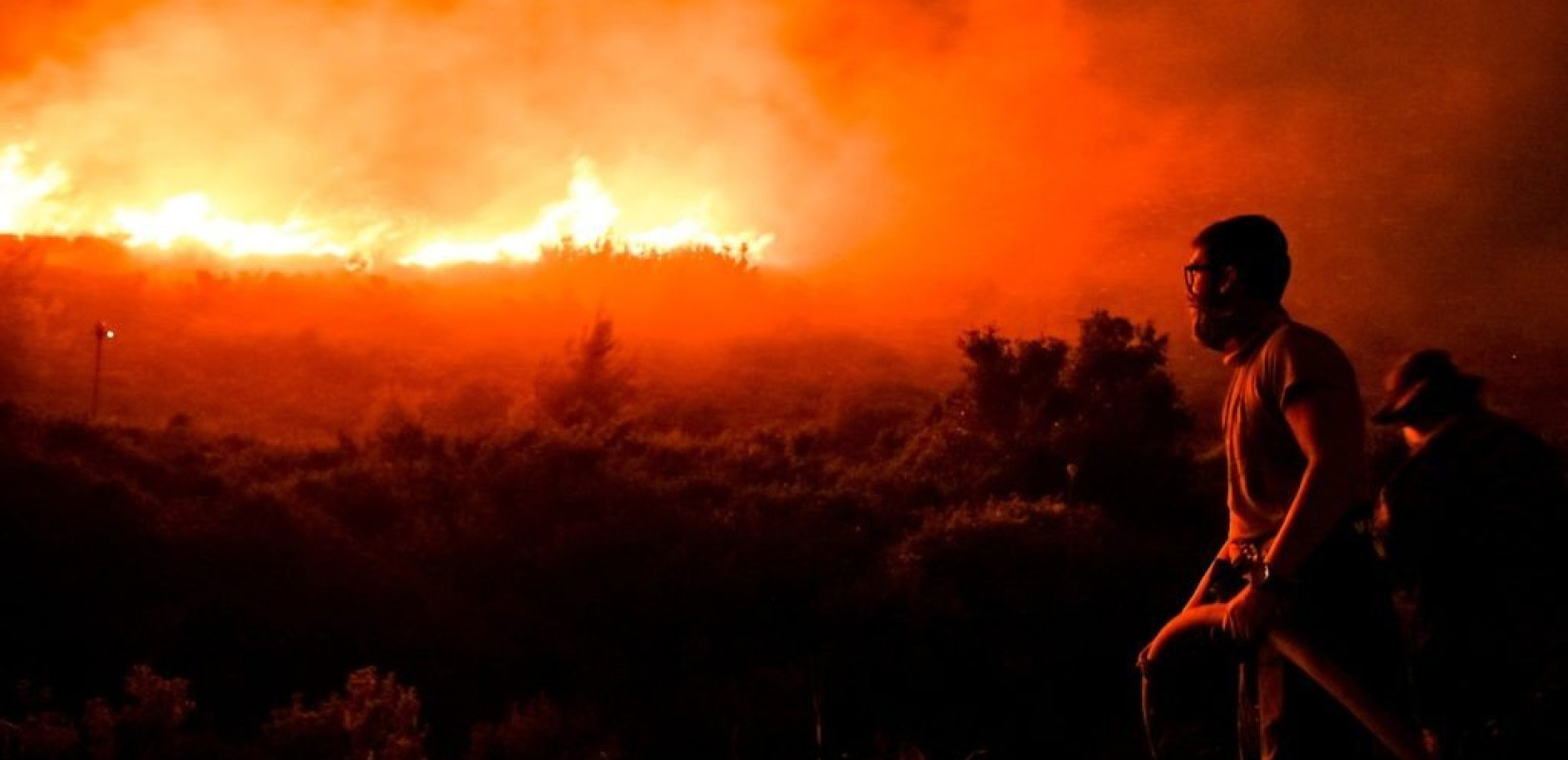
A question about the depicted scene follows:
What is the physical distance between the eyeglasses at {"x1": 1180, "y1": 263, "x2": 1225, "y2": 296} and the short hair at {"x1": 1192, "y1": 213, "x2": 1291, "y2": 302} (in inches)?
0.7

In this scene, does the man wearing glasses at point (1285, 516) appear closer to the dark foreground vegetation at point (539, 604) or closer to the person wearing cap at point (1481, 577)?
the person wearing cap at point (1481, 577)

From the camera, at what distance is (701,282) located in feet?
262

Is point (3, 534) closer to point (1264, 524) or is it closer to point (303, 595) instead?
point (303, 595)

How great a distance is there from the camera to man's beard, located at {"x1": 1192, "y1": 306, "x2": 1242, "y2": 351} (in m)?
3.48

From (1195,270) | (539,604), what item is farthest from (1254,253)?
(539,604)

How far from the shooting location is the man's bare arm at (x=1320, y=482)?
2.96m

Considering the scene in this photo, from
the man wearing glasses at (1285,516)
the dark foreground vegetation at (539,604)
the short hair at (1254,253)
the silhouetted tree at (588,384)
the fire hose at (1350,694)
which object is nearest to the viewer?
the fire hose at (1350,694)

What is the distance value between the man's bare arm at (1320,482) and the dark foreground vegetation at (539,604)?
376 cm

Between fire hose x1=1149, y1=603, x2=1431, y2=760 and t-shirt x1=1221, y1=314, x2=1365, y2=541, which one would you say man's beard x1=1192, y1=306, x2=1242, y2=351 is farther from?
fire hose x1=1149, y1=603, x2=1431, y2=760

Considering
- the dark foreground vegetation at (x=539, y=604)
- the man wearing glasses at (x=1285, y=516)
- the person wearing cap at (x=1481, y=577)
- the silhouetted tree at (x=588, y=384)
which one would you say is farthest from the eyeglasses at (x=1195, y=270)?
the silhouetted tree at (x=588, y=384)

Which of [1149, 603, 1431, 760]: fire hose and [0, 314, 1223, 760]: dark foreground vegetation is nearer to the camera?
[1149, 603, 1431, 760]: fire hose

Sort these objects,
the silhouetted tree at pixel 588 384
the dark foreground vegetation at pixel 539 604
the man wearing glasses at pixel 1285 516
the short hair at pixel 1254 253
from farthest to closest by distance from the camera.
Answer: the silhouetted tree at pixel 588 384, the dark foreground vegetation at pixel 539 604, the short hair at pixel 1254 253, the man wearing glasses at pixel 1285 516

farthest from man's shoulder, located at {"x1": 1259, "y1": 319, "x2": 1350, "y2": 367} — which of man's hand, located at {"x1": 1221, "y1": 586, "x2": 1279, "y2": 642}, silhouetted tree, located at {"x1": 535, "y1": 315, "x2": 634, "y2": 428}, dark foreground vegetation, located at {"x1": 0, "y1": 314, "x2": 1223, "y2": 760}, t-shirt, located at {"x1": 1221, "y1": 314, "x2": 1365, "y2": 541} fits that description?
silhouetted tree, located at {"x1": 535, "y1": 315, "x2": 634, "y2": 428}

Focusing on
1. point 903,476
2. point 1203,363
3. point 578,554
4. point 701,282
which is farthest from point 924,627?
point 701,282
